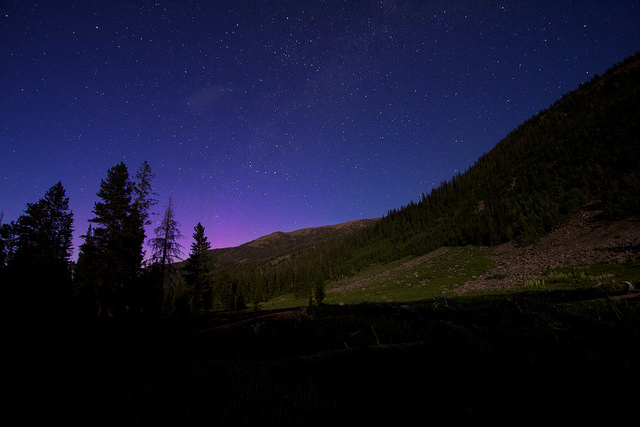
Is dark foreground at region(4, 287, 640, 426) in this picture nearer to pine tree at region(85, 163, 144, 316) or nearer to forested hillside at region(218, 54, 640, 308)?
pine tree at region(85, 163, 144, 316)

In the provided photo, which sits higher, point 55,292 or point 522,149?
point 522,149

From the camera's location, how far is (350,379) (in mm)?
3211

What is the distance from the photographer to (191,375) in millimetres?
3242

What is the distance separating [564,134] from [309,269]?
262ft

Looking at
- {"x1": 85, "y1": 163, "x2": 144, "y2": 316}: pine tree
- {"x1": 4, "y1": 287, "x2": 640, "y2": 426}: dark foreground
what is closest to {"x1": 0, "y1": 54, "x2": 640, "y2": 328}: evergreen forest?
{"x1": 85, "y1": 163, "x2": 144, "y2": 316}: pine tree

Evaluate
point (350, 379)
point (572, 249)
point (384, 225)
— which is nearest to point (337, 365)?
point (350, 379)

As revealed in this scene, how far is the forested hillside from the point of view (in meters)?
36.3

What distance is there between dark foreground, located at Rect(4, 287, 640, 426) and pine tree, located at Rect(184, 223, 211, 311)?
26913mm

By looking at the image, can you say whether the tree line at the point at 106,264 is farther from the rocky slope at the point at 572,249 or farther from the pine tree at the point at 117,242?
the rocky slope at the point at 572,249

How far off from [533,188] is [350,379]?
63429 millimetres

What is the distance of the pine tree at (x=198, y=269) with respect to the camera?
1168 inches

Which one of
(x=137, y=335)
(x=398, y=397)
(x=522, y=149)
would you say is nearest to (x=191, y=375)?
(x=398, y=397)

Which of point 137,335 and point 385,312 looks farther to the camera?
point 385,312

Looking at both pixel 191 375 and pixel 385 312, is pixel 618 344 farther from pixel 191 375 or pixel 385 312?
pixel 385 312
